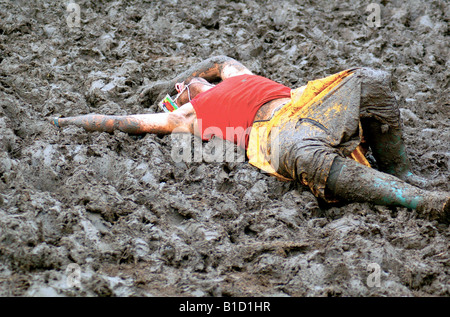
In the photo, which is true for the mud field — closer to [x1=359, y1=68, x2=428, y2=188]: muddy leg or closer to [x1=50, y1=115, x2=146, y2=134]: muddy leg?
[x1=50, y1=115, x2=146, y2=134]: muddy leg

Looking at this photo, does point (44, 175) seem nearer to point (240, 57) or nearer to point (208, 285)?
point (208, 285)

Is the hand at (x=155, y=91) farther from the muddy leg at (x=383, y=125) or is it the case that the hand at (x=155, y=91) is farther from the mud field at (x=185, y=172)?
the muddy leg at (x=383, y=125)

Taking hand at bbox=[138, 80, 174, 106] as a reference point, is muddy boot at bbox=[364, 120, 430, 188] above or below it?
below

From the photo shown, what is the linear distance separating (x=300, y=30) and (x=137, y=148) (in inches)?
74.4

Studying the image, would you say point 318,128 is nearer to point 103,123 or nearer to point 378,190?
point 378,190

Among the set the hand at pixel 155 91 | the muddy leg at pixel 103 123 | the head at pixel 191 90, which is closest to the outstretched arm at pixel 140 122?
the muddy leg at pixel 103 123

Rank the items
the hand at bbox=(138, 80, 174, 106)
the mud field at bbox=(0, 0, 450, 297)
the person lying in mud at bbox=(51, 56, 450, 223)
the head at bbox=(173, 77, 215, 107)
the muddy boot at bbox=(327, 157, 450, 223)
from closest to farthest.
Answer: the mud field at bbox=(0, 0, 450, 297)
the muddy boot at bbox=(327, 157, 450, 223)
the person lying in mud at bbox=(51, 56, 450, 223)
the head at bbox=(173, 77, 215, 107)
the hand at bbox=(138, 80, 174, 106)

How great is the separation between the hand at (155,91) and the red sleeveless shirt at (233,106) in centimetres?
42

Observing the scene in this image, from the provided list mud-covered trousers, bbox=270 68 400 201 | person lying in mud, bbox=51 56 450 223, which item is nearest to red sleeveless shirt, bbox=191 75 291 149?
person lying in mud, bbox=51 56 450 223

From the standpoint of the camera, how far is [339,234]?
2.05 meters

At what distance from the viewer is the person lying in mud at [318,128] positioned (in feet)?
7.25

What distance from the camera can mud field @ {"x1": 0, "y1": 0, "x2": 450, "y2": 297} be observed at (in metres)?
1.80

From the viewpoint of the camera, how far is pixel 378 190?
2186 mm

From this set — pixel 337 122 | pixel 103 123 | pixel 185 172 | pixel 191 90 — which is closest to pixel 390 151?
pixel 337 122
